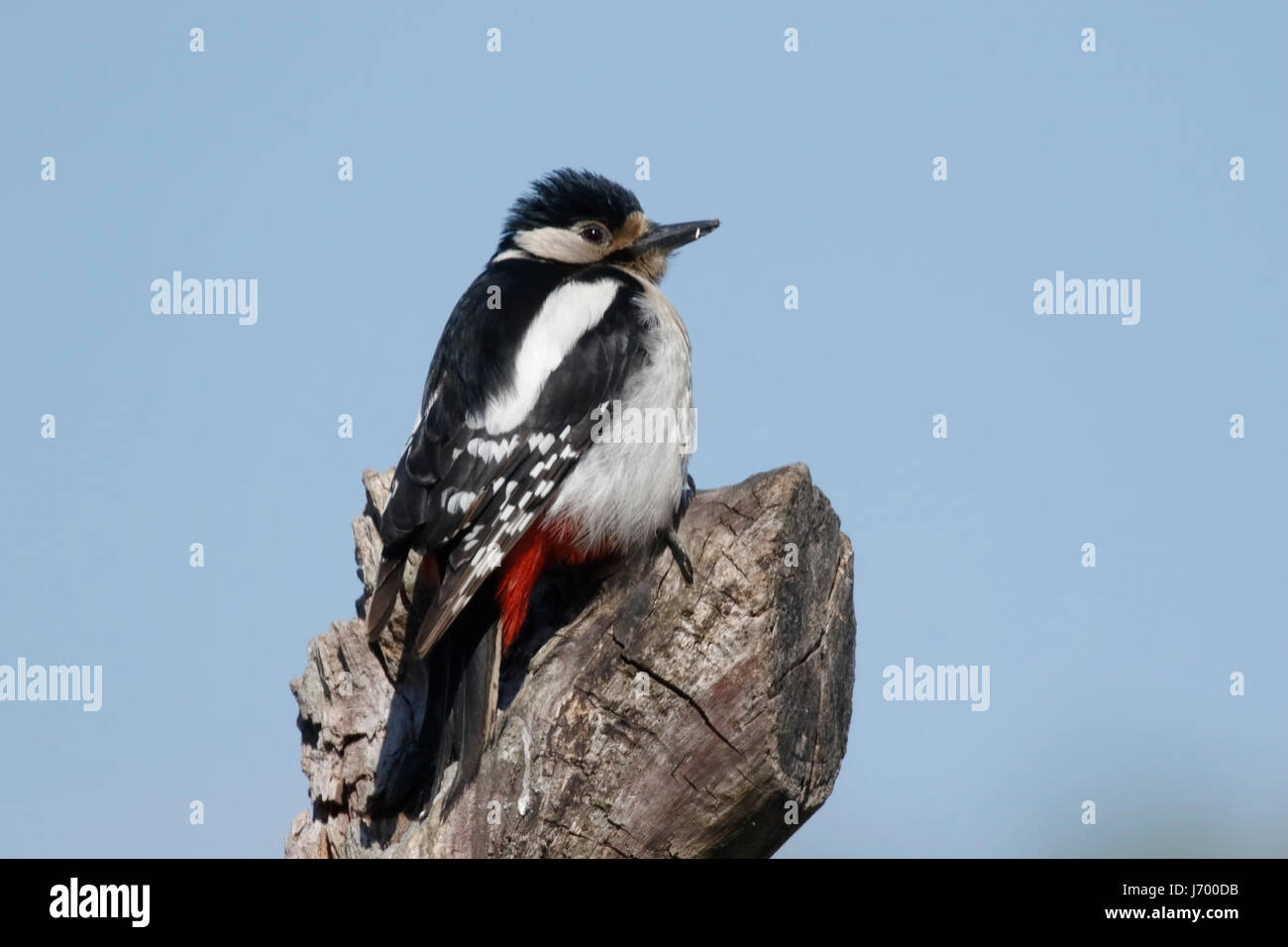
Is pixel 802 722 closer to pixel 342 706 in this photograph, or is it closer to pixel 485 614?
pixel 485 614

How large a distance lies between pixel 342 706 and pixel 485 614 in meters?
0.64

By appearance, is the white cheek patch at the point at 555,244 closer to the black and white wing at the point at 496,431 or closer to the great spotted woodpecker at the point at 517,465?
the great spotted woodpecker at the point at 517,465

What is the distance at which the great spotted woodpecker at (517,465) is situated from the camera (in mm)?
5195

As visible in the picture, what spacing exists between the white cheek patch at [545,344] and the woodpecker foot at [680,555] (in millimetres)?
660

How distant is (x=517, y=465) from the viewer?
18.2 feet

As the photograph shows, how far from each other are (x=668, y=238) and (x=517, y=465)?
1762 millimetres

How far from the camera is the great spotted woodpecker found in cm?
520

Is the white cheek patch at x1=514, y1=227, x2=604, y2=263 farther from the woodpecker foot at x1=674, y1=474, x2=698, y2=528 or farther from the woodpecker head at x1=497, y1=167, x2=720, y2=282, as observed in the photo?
the woodpecker foot at x1=674, y1=474, x2=698, y2=528

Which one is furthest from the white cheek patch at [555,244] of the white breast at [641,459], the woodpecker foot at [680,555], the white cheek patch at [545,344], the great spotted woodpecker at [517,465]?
the woodpecker foot at [680,555]

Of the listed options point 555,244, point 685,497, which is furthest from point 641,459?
point 555,244

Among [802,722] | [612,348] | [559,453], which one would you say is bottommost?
[802,722]

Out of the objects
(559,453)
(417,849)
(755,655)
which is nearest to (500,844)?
(417,849)

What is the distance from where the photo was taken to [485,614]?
17.5ft

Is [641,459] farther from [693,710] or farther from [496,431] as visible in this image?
[693,710]
